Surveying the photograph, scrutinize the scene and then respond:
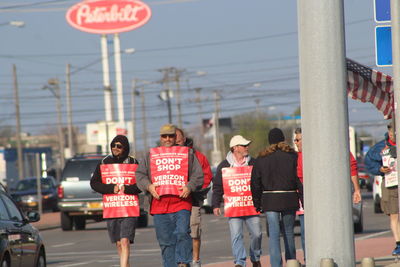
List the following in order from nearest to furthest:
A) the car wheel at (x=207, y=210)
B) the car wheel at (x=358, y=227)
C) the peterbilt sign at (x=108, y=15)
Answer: the car wheel at (x=358, y=227), the car wheel at (x=207, y=210), the peterbilt sign at (x=108, y=15)

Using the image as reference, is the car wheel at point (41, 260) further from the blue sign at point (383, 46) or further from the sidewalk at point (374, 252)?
the blue sign at point (383, 46)

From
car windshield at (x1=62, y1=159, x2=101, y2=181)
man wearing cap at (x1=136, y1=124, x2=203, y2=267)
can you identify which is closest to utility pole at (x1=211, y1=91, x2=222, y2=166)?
car windshield at (x1=62, y1=159, x2=101, y2=181)

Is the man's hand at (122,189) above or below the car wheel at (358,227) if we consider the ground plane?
above

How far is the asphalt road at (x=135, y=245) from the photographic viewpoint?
1994cm

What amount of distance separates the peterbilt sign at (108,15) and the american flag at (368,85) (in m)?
45.2

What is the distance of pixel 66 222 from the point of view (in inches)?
A: 1307

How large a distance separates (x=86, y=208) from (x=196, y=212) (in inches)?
614

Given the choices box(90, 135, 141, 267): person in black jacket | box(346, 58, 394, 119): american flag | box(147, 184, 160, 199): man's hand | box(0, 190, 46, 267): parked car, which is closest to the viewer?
box(0, 190, 46, 267): parked car

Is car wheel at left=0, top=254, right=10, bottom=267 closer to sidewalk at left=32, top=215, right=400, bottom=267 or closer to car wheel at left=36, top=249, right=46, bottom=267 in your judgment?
car wheel at left=36, top=249, right=46, bottom=267

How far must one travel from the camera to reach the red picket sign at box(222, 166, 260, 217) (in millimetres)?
15070

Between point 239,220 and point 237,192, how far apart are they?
395 millimetres

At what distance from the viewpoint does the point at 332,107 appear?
8.99 meters

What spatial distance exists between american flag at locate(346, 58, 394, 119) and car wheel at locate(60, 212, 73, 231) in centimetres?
1888

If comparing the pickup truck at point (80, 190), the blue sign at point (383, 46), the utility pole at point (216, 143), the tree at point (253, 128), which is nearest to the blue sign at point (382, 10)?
the blue sign at point (383, 46)
